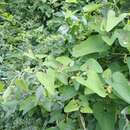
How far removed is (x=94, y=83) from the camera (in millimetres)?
1310

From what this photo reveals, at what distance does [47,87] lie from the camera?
1.33m

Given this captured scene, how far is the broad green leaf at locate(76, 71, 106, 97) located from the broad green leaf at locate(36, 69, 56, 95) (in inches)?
3.4

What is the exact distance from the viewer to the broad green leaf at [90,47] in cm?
141

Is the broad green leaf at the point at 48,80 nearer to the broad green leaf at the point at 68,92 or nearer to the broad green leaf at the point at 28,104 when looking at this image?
the broad green leaf at the point at 68,92

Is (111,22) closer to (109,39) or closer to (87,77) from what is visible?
(109,39)

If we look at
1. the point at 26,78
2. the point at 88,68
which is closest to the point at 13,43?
the point at 26,78

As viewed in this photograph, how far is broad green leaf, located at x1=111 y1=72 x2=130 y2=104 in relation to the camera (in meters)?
1.26

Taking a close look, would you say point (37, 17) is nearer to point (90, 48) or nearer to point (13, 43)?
point (13, 43)

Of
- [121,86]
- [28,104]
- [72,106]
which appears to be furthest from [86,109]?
[28,104]

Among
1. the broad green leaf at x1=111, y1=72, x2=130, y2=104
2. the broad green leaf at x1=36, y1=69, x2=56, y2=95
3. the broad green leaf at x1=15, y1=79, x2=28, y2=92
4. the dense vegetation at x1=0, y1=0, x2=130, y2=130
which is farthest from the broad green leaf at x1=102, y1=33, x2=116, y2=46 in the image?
the broad green leaf at x1=15, y1=79, x2=28, y2=92

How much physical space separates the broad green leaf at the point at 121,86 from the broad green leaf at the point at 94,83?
0.04 metres

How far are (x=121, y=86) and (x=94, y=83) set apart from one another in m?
0.09

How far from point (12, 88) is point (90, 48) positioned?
1.04ft

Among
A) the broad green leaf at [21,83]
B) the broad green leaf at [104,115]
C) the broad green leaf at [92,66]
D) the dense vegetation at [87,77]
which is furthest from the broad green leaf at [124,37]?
the broad green leaf at [21,83]
